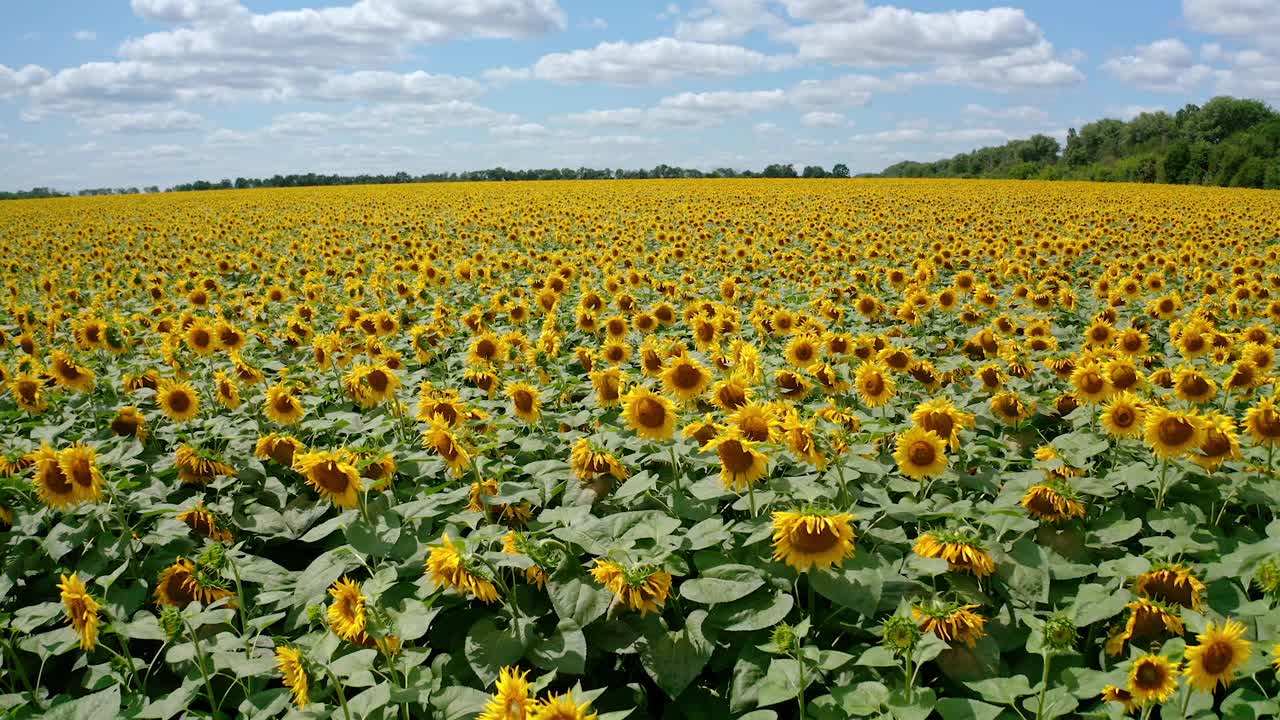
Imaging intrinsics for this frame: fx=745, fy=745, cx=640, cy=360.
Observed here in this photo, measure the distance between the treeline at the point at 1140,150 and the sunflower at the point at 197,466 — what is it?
6888 centimetres

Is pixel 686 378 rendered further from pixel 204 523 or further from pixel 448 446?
pixel 204 523

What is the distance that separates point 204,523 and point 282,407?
1.25 metres

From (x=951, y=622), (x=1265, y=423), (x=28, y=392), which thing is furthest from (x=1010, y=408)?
(x=28, y=392)

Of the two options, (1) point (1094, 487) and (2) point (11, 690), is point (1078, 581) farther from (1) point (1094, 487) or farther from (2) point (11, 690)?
(2) point (11, 690)

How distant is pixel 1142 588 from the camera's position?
9.55 feet

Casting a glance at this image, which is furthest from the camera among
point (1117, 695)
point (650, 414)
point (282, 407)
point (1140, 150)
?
point (1140, 150)

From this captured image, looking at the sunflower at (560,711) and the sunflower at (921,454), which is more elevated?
the sunflower at (921,454)

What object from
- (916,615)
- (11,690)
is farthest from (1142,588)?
(11,690)

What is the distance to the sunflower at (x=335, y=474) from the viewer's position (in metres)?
3.41

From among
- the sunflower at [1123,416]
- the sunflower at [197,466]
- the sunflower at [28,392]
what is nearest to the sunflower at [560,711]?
the sunflower at [197,466]

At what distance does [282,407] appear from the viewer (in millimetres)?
4930

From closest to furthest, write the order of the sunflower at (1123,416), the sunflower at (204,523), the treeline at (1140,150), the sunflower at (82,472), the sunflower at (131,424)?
the sunflower at (82,472)
the sunflower at (204,523)
the sunflower at (1123,416)
the sunflower at (131,424)
the treeline at (1140,150)

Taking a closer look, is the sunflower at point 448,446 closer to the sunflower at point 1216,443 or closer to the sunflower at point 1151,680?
the sunflower at point 1151,680

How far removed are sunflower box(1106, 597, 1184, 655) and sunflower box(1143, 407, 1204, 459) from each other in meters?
1.08
